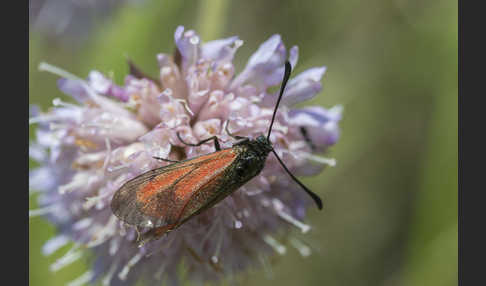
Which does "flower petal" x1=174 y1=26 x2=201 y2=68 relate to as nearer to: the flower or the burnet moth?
the flower

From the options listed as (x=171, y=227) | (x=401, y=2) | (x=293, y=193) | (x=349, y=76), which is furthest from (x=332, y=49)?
(x=171, y=227)

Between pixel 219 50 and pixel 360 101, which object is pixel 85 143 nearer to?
pixel 219 50

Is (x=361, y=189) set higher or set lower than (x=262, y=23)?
lower

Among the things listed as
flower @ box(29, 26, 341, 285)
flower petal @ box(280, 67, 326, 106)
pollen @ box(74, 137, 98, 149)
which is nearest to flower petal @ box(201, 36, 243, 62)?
flower @ box(29, 26, 341, 285)

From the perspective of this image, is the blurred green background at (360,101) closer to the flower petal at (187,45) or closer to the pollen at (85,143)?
the flower petal at (187,45)

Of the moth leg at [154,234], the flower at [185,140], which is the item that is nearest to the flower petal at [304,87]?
the flower at [185,140]

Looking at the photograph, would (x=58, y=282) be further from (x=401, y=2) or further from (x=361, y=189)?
(x=401, y=2)
